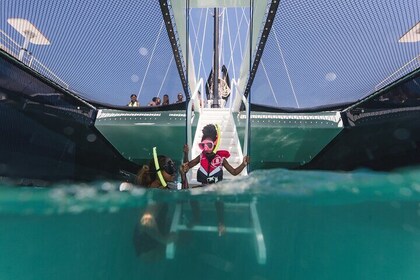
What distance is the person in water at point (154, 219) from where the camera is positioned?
13.3 feet

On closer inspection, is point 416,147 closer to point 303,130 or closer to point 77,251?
point 303,130

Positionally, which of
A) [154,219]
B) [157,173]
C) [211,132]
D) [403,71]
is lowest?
[154,219]

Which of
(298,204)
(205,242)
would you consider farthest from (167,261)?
(298,204)

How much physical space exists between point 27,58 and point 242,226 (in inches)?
169

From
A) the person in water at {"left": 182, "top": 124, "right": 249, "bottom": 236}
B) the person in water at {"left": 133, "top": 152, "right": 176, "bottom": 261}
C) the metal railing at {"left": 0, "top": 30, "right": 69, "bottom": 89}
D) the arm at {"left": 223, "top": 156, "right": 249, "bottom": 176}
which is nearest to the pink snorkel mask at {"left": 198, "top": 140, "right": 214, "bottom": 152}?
the person in water at {"left": 182, "top": 124, "right": 249, "bottom": 236}

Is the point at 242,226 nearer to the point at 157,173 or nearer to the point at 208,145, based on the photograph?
the point at 208,145

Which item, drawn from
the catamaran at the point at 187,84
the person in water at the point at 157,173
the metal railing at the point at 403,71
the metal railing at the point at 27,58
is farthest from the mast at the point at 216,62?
the person in water at the point at 157,173

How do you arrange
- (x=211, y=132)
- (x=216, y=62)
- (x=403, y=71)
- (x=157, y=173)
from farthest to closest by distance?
(x=216, y=62) < (x=403, y=71) < (x=211, y=132) < (x=157, y=173)

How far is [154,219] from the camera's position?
17.1ft

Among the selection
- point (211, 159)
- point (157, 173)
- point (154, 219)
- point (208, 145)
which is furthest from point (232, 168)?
point (154, 219)

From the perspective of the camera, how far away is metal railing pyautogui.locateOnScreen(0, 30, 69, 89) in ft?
16.7

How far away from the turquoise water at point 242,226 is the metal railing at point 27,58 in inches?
77.8

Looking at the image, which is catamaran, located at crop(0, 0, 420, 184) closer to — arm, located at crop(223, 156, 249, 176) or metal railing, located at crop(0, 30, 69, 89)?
metal railing, located at crop(0, 30, 69, 89)

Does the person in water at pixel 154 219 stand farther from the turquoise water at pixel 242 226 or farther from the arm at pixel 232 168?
the arm at pixel 232 168
